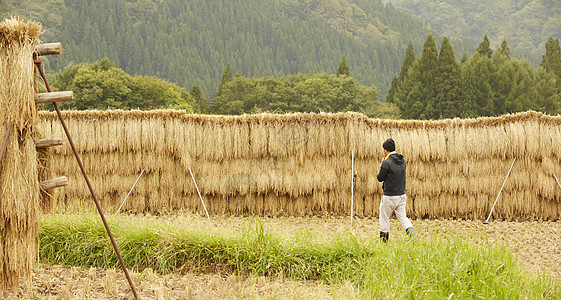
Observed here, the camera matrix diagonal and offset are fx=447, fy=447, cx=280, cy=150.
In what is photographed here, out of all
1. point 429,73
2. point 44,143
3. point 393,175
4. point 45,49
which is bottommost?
point 393,175

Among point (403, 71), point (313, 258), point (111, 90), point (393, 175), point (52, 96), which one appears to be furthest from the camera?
point (403, 71)

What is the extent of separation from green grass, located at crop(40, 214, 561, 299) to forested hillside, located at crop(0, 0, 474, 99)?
7756 centimetres

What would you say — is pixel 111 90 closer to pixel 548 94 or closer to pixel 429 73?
pixel 429 73

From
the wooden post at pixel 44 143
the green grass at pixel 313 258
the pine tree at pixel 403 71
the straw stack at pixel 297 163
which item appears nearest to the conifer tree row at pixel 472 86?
the pine tree at pixel 403 71

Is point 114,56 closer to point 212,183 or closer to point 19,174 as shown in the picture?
point 212,183

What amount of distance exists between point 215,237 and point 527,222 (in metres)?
7.96

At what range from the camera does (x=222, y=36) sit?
350 ft

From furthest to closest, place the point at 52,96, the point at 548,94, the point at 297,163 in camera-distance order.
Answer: the point at 548,94, the point at 297,163, the point at 52,96

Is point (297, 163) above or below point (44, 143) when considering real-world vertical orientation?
below

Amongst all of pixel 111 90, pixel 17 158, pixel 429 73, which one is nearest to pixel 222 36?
pixel 111 90

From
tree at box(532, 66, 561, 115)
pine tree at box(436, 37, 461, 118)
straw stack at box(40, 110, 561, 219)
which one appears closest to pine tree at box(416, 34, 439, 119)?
pine tree at box(436, 37, 461, 118)

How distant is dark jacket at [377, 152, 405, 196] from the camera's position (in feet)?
22.7

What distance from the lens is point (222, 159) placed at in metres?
10.9

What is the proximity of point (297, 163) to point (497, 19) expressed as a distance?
165 meters
